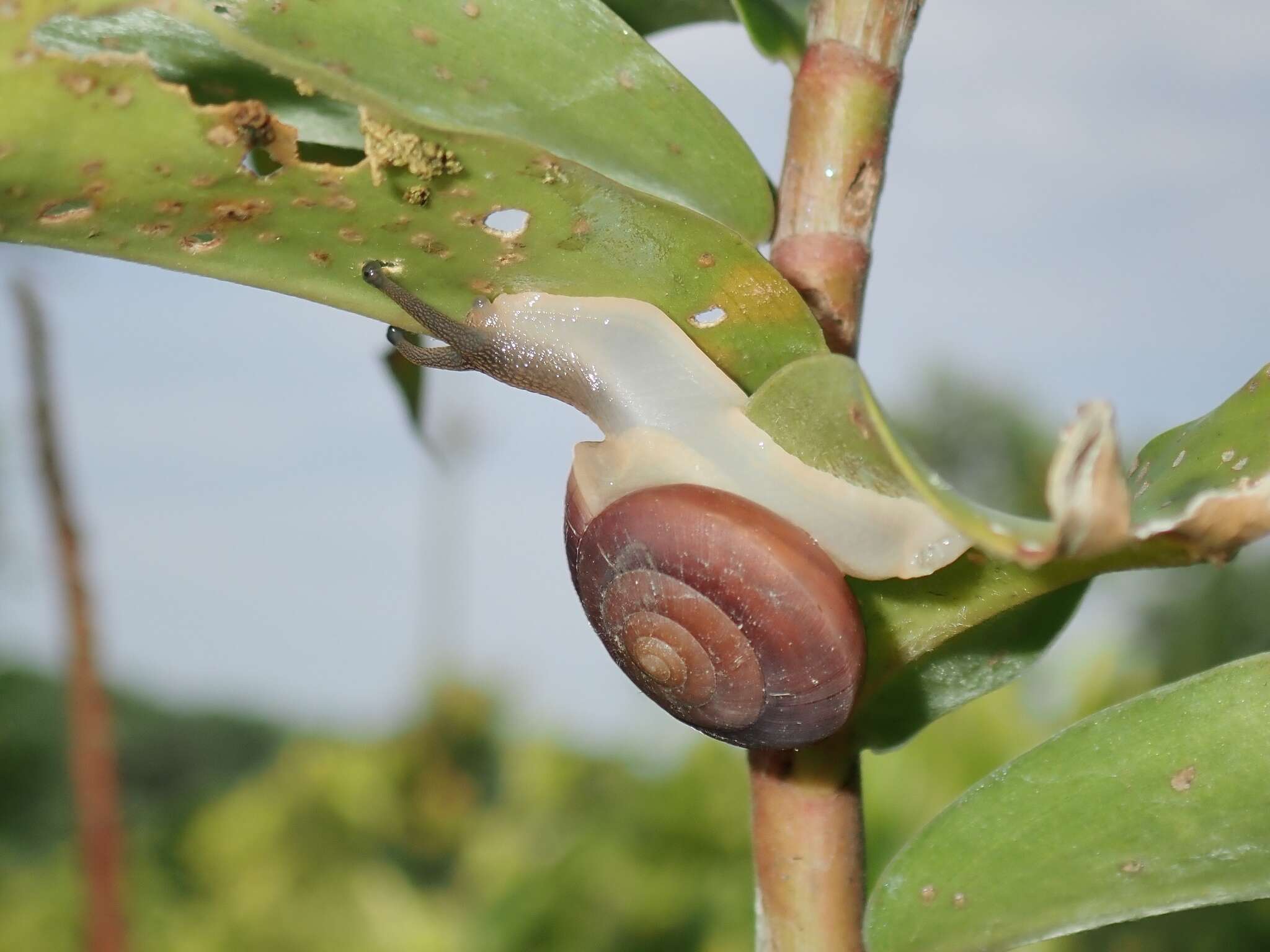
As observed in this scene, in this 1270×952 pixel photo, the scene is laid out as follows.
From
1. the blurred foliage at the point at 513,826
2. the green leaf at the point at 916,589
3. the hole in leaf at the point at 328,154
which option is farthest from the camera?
the blurred foliage at the point at 513,826

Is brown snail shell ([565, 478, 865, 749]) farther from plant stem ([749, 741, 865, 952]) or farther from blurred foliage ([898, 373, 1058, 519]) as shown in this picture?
blurred foliage ([898, 373, 1058, 519])

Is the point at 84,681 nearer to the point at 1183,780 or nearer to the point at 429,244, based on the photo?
the point at 429,244

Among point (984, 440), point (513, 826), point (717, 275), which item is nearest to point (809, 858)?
point (717, 275)

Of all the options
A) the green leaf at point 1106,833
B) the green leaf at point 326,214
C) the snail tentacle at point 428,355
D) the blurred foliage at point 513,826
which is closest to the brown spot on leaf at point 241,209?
the green leaf at point 326,214

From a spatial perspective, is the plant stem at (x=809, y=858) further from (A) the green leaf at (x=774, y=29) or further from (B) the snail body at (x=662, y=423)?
(A) the green leaf at (x=774, y=29)

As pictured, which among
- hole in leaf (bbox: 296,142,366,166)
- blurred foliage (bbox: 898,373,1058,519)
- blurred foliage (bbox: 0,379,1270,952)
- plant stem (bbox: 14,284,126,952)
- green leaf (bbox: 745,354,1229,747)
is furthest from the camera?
blurred foliage (bbox: 898,373,1058,519)

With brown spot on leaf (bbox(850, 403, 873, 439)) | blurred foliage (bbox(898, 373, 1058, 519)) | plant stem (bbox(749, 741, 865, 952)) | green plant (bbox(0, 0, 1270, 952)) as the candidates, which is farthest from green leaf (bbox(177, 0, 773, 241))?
blurred foliage (bbox(898, 373, 1058, 519))

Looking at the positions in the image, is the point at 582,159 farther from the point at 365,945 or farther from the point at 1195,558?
the point at 365,945
